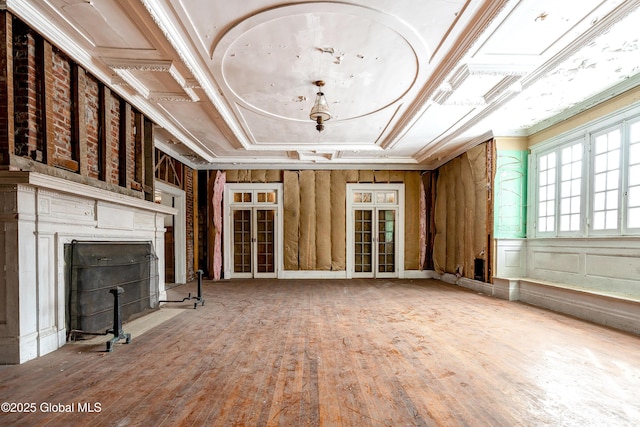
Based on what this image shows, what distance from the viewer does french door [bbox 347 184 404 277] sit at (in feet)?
29.2

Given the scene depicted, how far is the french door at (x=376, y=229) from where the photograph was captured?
8914mm

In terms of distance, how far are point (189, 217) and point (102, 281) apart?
176 inches

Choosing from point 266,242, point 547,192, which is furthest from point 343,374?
point 266,242

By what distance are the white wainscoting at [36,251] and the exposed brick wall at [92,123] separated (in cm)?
50

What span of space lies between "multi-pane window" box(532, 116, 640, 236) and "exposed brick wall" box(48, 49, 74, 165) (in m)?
6.85

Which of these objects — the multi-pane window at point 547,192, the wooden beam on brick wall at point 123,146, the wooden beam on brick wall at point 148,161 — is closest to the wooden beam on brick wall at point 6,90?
the wooden beam on brick wall at point 123,146

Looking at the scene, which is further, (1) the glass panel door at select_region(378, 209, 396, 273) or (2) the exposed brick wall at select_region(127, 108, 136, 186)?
(1) the glass panel door at select_region(378, 209, 396, 273)

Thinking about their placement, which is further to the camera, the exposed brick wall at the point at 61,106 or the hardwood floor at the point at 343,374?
the exposed brick wall at the point at 61,106

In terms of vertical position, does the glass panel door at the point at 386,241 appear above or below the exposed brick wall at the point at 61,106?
below

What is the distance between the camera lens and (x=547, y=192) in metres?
5.70

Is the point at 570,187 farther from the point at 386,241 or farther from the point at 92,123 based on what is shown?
the point at 92,123

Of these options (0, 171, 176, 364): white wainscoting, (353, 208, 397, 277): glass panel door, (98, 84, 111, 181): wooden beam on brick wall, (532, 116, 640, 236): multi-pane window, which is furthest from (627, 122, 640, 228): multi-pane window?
(98, 84, 111, 181): wooden beam on brick wall

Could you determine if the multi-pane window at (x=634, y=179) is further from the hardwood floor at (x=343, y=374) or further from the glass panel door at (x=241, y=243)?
the glass panel door at (x=241, y=243)

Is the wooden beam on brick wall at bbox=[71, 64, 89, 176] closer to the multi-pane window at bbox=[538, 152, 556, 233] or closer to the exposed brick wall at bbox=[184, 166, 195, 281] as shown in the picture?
the exposed brick wall at bbox=[184, 166, 195, 281]
